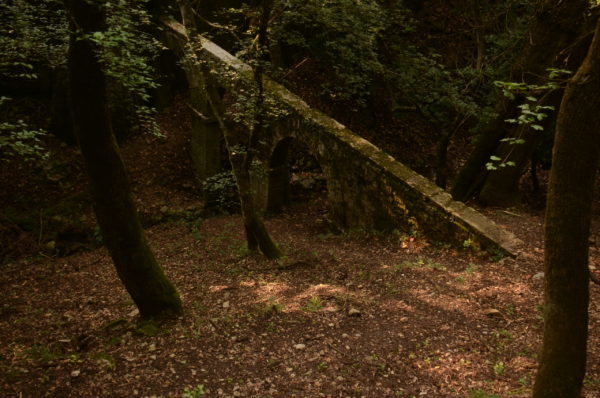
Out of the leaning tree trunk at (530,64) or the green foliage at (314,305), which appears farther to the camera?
the leaning tree trunk at (530,64)

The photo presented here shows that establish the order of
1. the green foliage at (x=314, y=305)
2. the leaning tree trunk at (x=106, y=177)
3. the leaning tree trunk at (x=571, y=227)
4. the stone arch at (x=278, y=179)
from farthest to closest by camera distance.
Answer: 1. the stone arch at (x=278, y=179)
2. the green foliage at (x=314, y=305)
3. the leaning tree trunk at (x=106, y=177)
4. the leaning tree trunk at (x=571, y=227)

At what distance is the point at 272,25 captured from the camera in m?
9.70

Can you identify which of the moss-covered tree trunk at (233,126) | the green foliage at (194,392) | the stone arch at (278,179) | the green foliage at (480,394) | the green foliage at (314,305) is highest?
the moss-covered tree trunk at (233,126)

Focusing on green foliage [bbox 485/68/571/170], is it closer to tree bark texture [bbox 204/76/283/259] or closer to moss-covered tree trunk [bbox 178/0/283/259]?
moss-covered tree trunk [bbox 178/0/283/259]

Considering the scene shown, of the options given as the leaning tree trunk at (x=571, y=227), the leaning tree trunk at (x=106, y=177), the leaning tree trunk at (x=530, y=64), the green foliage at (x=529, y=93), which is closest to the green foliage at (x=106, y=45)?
the leaning tree trunk at (x=106, y=177)

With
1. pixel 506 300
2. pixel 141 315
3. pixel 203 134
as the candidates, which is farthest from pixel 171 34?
pixel 506 300

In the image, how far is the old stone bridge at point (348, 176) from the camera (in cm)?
867

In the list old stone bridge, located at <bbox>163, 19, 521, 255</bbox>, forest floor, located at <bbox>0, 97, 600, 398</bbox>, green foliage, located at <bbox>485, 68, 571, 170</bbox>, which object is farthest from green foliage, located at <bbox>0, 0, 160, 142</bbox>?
green foliage, located at <bbox>485, 68, 571, 170</bbox>

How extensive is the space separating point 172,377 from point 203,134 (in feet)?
32.1

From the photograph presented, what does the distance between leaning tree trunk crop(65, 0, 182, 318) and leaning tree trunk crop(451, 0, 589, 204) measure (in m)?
7.70

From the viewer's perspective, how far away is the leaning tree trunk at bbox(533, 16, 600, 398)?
3.00m

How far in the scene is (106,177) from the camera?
575cm

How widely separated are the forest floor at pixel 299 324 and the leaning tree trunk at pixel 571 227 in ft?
4.00

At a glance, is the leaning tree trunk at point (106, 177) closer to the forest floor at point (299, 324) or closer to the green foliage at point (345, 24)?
the forest floor at point (299, 324)
